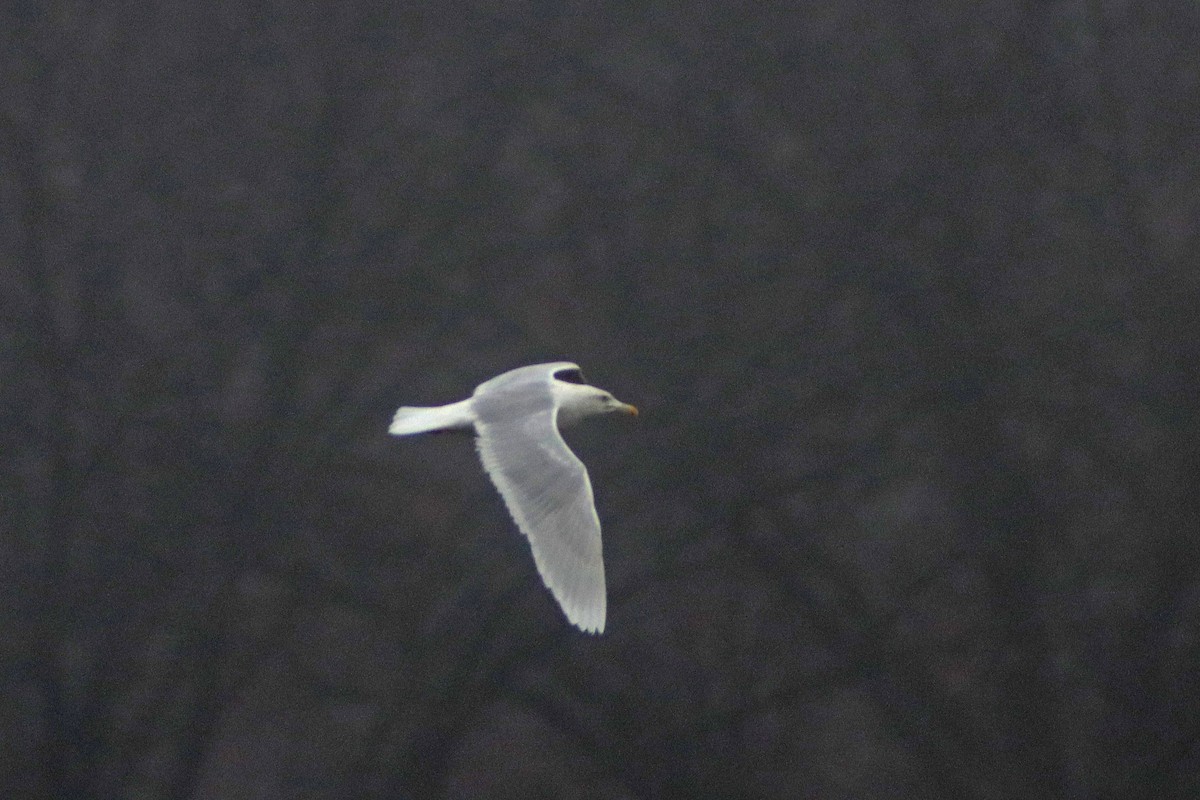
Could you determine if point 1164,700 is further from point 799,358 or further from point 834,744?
point 799,358

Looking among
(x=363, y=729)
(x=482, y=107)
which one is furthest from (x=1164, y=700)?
(x=482, y=107)

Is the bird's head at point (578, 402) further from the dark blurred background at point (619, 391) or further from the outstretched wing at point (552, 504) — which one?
the dark blurred background at point (619, 391)

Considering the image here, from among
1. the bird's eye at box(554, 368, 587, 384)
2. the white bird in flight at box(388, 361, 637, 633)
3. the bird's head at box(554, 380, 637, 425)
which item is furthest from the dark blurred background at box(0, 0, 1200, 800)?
the white bird in flight at box(388, 361, 637, 633)

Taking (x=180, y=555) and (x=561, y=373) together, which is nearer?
(x=561, y=373)

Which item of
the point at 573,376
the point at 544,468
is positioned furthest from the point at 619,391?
the point at 544,468

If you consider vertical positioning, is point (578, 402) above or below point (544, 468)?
above

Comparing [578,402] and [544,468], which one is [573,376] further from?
[544,468]
